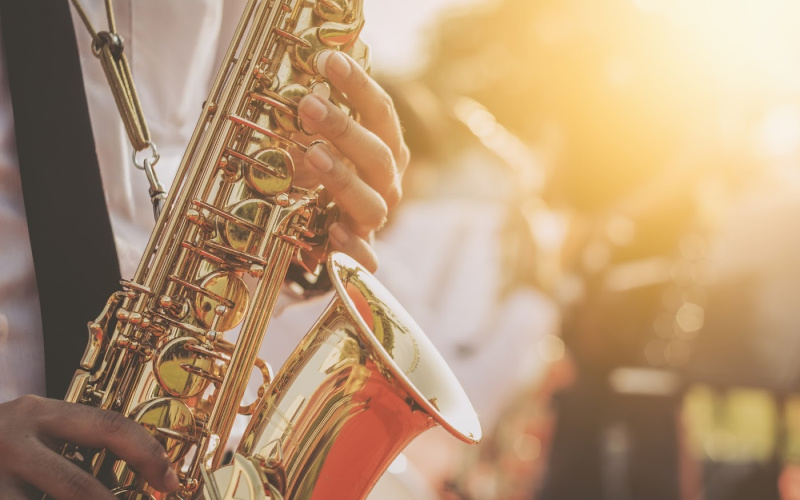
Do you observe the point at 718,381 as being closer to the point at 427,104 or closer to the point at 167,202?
the point at 427,104

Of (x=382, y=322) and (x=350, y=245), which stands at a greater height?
(x=350, y=245)

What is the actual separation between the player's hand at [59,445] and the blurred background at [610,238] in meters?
2.67

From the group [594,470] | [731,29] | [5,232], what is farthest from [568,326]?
[5,232]

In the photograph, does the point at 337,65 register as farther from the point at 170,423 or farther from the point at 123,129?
the point at 170,423

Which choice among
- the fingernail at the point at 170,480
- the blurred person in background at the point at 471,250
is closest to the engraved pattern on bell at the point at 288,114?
the fingernail at the point at 170,480

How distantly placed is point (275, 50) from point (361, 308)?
510mm

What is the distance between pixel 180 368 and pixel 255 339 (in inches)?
5.0

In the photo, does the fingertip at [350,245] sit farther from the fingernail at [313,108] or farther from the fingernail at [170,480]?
the fingernail at [170,480]

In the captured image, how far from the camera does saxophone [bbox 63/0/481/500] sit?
1107 mm

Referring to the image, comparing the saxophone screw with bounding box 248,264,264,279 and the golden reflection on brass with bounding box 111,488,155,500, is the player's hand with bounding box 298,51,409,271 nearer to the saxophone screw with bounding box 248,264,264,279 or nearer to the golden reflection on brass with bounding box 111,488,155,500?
the saxophone screw with bounding box 248,264,264,279

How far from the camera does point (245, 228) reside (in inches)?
48.6

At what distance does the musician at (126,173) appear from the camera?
0.89 metres

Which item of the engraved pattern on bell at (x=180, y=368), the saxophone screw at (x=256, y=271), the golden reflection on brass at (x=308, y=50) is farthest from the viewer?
the golden reflection on brass at (x=308, y=50)

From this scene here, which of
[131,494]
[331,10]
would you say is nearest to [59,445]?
[131,494]
